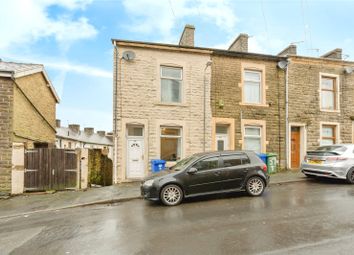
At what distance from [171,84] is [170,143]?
3.06m

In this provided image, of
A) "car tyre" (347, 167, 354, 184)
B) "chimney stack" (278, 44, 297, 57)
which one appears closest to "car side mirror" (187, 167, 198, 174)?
"car tyre" (347, 167, 354, 184)

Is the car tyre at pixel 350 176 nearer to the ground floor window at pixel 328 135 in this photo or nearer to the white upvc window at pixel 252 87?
the ground floor window at pixel 328 135

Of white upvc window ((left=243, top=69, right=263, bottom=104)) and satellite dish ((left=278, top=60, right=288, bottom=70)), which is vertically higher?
satellite dish ((left=278, top=60, right=288, bottom=70))

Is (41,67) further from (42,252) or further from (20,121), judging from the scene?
(42,252)

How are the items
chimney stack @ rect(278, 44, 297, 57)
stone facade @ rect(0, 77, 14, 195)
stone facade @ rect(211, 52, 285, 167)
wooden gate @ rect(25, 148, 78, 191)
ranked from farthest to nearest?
1. chimney stack @ rect(278, 44, 297, 57)
2. stone facade @ rect(211, 52, 285, 167)
3. wooden gate @ rect(25, 148, 78, 191)
4. stone facade @ rect(0, 77, 14, 195)

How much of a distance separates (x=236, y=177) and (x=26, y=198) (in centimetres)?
818

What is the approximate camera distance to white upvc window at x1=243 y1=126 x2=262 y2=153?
51.1 ft

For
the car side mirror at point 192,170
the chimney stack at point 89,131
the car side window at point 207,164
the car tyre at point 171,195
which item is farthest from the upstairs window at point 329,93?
the chimney stack at point 89,131

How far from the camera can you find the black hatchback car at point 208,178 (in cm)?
872

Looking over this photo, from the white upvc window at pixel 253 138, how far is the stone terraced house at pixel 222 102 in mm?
55

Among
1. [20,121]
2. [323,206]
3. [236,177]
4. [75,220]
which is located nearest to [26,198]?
[20,121]

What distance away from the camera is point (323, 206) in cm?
778

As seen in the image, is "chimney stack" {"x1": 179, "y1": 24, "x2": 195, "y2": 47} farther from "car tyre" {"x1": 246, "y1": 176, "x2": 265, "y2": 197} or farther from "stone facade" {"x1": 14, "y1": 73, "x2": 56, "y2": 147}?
"car tyre" {"x1": 246, "y1": 176, "x2": 265, "y2": 197}

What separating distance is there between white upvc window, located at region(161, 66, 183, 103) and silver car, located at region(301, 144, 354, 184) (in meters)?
6.98
